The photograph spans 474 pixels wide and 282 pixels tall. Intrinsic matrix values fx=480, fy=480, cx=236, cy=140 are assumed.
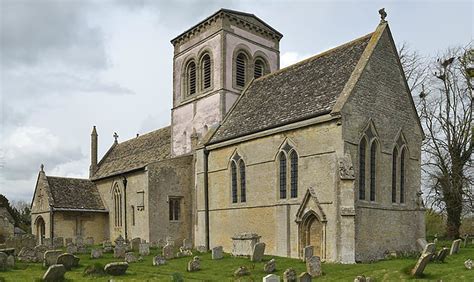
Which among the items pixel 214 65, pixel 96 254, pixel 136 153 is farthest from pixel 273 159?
pixel 136 153

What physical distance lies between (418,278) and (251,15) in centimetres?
2329

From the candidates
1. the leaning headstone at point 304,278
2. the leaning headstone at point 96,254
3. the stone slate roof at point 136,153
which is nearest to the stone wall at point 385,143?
the leaning headstone at point 304,278

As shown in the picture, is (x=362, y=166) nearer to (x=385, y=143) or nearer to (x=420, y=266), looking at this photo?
(x=385, y=143)

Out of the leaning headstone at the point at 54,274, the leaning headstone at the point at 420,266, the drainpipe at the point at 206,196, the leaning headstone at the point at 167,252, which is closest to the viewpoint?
the leaning headstone at the point at 54,274

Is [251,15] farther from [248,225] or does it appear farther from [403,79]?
[248,225]

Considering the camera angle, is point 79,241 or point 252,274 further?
point 79,241

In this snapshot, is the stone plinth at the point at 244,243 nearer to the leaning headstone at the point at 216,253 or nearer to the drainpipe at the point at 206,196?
the leaning headstone at the point at 216,253

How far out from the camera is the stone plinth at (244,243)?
2339 cm

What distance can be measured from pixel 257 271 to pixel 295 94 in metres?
10.7

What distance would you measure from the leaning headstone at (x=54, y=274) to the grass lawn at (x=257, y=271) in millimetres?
487

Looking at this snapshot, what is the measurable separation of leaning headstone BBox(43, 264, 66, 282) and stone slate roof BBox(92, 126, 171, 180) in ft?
59.1

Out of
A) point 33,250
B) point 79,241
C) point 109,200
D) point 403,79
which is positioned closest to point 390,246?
point 403,79

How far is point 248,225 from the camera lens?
83.9 ft

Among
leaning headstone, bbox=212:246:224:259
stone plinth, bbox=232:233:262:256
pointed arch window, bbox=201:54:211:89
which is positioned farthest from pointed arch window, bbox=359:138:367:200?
pointed arch window, bbox=201:54:211:89
